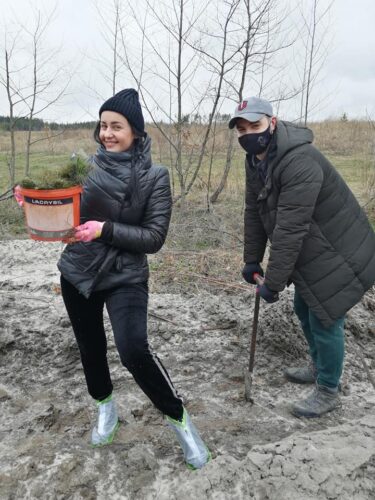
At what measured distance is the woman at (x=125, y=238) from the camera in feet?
6.83

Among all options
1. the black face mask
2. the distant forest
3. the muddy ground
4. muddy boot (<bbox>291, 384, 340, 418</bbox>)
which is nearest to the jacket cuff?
the black face mask

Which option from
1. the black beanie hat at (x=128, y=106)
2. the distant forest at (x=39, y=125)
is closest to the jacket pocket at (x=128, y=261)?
the black beanie hat at (x=128, y=106)

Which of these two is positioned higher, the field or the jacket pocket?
the jacket pocket

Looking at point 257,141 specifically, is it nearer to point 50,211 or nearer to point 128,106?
point 128,106

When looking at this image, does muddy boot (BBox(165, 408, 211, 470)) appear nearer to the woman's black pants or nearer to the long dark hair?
the woman's black pants

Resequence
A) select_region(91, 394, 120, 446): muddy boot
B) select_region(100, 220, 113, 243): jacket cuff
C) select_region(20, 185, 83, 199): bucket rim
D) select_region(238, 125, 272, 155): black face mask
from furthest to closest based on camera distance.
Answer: select_region(91, 394, 120, 446): muddy boot, select_region(238, 125, 272, 155): black face mask, select_region(100, 220, 113, 243): jacket cuff, select_region(20, 185, 83, 199): bucket rim

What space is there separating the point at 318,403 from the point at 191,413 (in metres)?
0.82

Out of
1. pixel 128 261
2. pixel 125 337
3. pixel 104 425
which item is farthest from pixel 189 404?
pixel 128 261

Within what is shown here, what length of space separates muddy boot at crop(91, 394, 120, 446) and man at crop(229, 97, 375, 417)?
1.10 metres

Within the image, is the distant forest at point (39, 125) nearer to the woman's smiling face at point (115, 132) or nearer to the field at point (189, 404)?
the field at point (189, 404)

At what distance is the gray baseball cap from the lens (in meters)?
2.33

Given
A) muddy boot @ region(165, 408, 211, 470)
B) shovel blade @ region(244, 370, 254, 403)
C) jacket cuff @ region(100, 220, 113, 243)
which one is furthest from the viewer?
shovel blade @ region(244, 370, 254, 403)

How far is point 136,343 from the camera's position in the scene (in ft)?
6.79

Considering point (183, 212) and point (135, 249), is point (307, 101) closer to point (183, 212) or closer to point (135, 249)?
point (183, 212)
